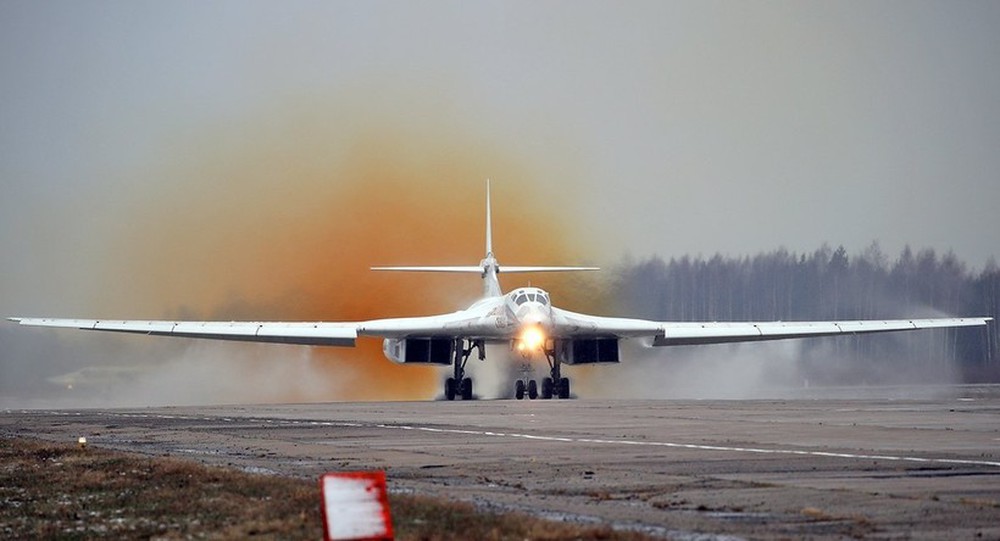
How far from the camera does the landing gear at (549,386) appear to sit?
50.8 meters

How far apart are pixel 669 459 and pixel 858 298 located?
189 feet

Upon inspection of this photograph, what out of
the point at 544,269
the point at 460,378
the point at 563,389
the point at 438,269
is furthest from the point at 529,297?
the point at 438,269

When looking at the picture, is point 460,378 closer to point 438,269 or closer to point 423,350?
point 423,350

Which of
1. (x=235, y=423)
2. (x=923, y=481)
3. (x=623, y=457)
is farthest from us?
(x=235, y=423)

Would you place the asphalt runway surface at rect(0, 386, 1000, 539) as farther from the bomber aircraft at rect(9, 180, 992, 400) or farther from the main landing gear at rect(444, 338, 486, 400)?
the main landing gear at rect(444, 338, 486, 400)

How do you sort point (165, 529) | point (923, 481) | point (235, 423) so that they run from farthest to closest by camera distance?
point (235, 423), point (923, 481), point (165, 529)

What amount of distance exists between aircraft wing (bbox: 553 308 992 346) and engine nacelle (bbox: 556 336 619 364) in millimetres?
991

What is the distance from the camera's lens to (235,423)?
28438mm

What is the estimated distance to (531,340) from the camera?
49125 millimetres

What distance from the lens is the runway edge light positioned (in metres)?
8.45

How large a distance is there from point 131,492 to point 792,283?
6383 cm

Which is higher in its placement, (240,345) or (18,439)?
(240,345)

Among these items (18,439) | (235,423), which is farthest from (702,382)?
(18,439)

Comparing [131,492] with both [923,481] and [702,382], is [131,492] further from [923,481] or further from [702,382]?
[702,382]
